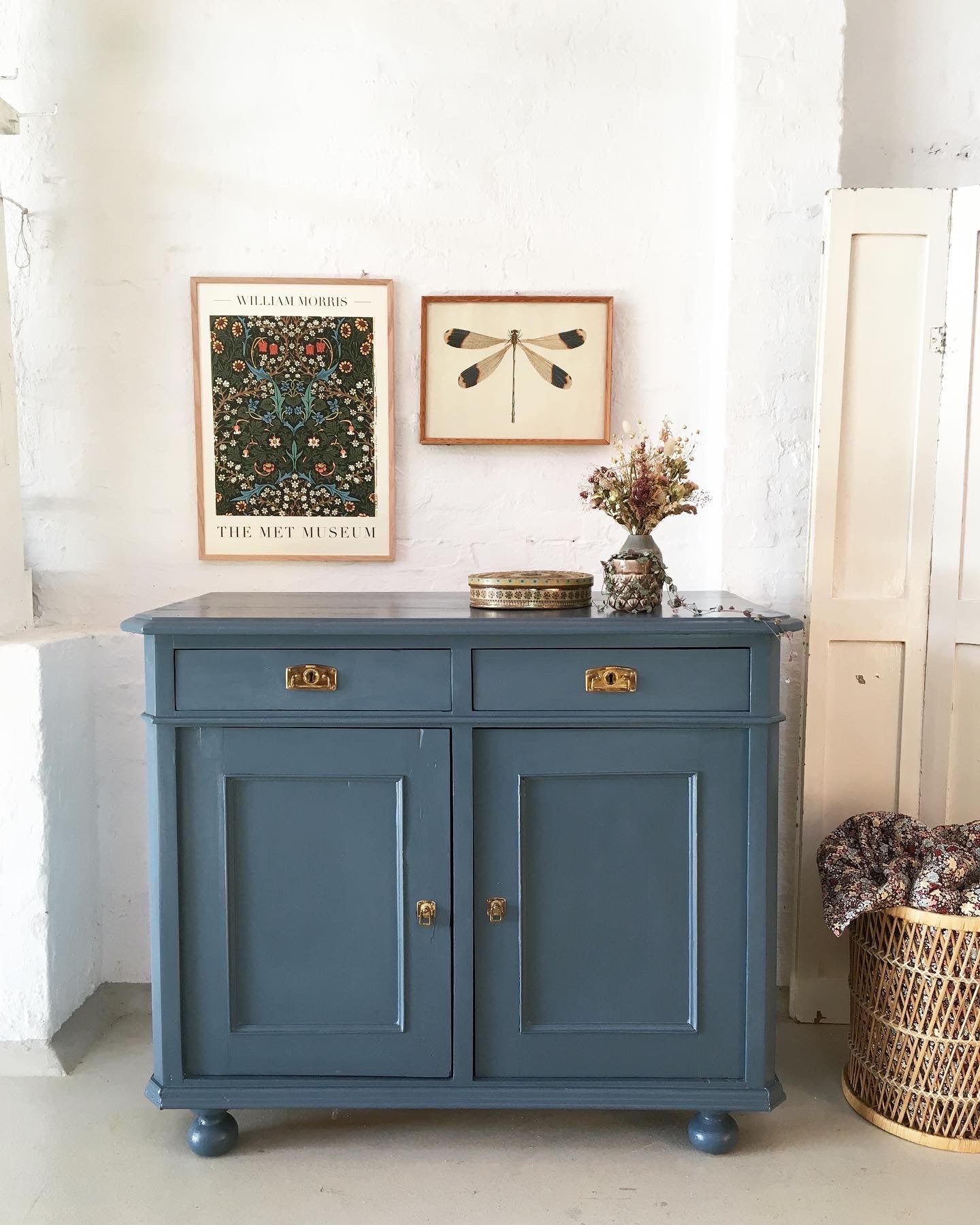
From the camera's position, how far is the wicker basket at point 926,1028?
228 centimetres

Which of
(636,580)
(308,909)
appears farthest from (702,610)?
(308,909)

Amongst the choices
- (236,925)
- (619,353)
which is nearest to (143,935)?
(236,925)

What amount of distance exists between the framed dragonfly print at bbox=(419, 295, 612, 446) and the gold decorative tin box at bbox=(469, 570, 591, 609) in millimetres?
745

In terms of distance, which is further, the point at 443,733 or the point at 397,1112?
the point at 397,1112

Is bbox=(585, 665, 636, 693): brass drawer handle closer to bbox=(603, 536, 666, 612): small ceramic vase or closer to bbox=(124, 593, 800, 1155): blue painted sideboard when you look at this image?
bbox=(124, 593, 800, 1155): blue painted sideboard

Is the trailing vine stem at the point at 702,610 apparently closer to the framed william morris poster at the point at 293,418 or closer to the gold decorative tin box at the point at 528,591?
the gold decorative tin box at the point at 528,591

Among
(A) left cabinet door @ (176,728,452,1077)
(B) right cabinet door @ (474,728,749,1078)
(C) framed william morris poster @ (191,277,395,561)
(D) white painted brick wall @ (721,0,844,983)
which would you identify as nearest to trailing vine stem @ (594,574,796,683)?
(B) right cabinet door @ (474,728,749,1078)

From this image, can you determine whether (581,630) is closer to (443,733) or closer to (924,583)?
(443,733)

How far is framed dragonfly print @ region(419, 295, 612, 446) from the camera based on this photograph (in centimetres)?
295

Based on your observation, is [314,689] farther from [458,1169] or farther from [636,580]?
[458,1169]

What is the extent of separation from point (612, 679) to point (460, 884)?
605 millimetres

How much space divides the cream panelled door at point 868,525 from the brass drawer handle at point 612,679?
0.86m

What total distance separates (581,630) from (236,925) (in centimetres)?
108

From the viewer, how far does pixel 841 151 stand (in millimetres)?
2969
